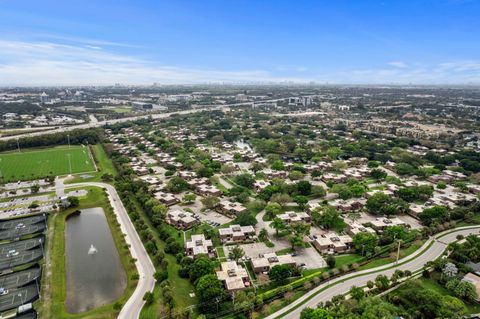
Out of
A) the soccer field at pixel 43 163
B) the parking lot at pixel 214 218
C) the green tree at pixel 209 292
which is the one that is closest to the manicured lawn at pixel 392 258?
the green tree at pixel 209 292

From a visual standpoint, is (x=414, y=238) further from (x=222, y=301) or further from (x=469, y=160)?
(x=469, y=160)

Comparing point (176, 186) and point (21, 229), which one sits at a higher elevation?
point (176, 186)

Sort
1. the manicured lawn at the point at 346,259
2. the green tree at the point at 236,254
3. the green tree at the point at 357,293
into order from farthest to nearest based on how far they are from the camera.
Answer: the manicured lawn at the point at 346,259 < the green tree at the point at 236,254 < the green tree at the point at 357,293

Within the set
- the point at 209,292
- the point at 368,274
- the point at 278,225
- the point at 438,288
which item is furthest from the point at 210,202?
the point at 438,288

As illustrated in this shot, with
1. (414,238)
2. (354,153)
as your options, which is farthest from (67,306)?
(354,153)

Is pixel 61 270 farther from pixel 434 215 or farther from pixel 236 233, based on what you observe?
pixel 434 215

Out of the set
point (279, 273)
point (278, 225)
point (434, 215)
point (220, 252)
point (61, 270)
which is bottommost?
point (61, 270)

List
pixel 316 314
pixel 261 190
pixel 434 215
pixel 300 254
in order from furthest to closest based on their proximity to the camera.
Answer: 1. pixel 261 190
2. pixel 434 215
3. pixel 300 254
4. pixel 316 314

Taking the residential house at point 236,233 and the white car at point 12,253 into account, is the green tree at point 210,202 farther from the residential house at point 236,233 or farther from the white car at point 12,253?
the white car at point 12,253
